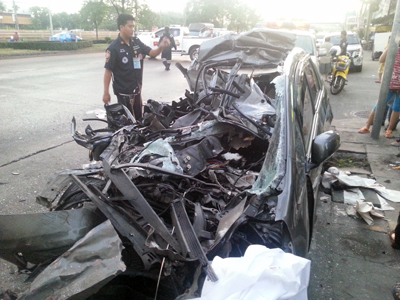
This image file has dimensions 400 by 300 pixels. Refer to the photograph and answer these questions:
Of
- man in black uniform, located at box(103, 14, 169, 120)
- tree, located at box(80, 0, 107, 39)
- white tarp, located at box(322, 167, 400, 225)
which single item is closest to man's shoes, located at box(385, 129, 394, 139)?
white tarp, located at box(322, 167, 400, 225)

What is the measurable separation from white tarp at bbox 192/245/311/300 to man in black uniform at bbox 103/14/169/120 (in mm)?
3762

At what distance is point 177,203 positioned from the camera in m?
2.14

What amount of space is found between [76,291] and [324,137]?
1872 millimetres

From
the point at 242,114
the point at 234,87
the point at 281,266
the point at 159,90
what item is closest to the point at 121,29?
the point at 234,87

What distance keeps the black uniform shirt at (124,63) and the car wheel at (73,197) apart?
9.28ft

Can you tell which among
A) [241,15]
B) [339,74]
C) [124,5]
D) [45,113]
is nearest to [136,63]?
[45,113]

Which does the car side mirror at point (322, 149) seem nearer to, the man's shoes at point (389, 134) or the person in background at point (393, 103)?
the person in background at point (393, 103)

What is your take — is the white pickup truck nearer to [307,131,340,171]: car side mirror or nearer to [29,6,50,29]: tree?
[307,131,340,171]: car side mirror

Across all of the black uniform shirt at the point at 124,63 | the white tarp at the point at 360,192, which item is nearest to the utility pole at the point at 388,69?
the white tarp at the point at 360,192

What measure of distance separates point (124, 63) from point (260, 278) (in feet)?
13.6

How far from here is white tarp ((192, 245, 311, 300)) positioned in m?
1.43

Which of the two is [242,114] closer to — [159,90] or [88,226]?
[88,226]

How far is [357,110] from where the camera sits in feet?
27.7

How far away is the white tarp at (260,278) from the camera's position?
1.43 metres
